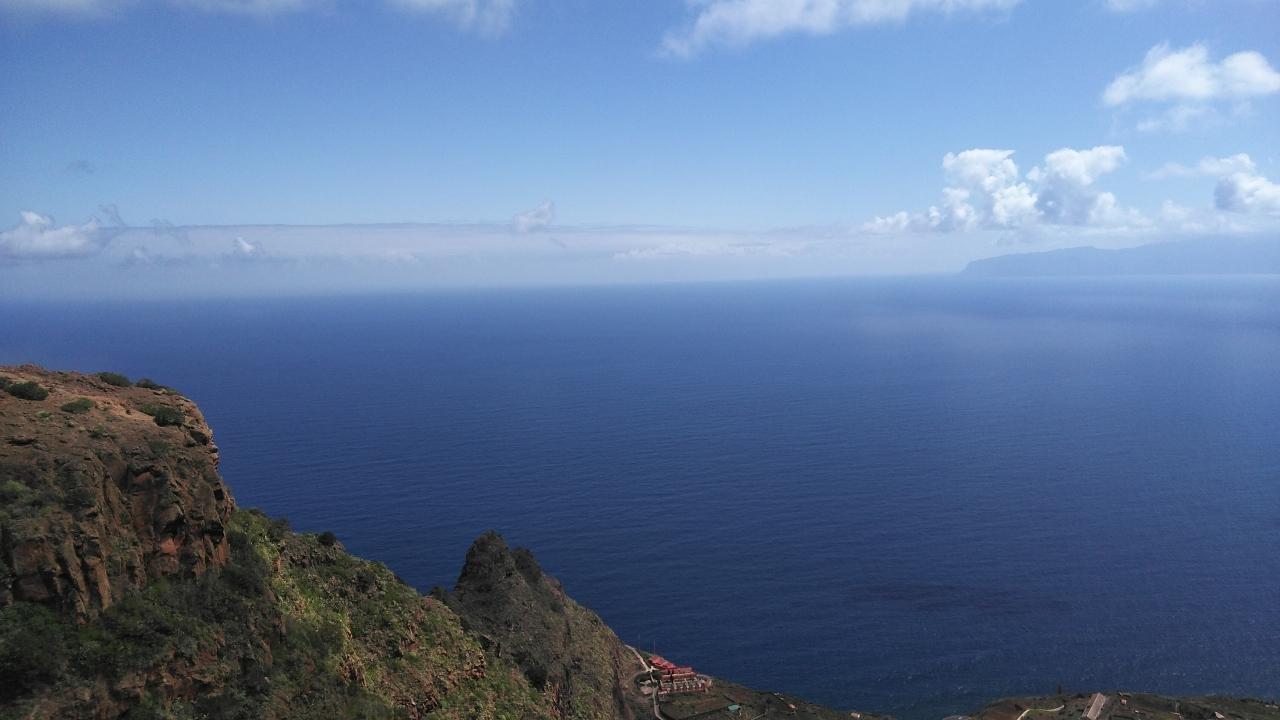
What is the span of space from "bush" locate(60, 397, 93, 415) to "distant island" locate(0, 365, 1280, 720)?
0.05 m

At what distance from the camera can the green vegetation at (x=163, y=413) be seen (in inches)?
1069

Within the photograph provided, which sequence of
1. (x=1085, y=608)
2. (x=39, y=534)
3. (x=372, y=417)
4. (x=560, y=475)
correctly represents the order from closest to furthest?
1. (x=39, y=534)
2. (x=1085, y=608)
3. (x=560, y=475)
4. (x=372, y=417)

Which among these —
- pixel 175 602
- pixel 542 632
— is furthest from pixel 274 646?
pixel 542 632

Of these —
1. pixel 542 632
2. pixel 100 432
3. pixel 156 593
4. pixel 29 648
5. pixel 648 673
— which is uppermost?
pixel 100 432

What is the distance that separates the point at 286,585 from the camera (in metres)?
29.2

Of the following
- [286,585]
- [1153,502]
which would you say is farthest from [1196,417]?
[286,585]

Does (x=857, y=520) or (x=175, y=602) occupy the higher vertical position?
(x=175, y=602)

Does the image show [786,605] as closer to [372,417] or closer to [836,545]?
[836,545]

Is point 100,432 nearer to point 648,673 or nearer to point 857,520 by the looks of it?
point 648,673

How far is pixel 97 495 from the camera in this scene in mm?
21016

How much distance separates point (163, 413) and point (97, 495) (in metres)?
6.94

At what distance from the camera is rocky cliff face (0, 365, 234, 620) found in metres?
18.8

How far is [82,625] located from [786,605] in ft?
239

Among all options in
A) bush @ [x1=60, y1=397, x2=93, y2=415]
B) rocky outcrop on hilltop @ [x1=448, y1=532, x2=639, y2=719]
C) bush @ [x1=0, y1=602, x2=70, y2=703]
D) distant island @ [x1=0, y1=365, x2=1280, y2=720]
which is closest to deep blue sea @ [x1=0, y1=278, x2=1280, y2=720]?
→ rocky outcrop on hilltop @ [x1=448, y1=532, x2=639, y2=719]
